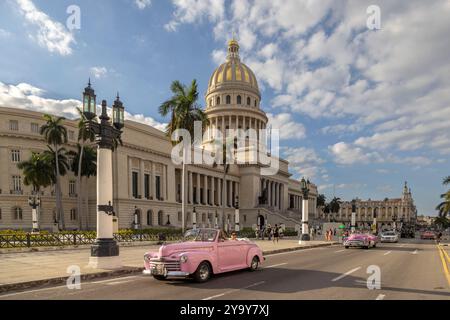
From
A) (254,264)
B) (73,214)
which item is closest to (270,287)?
(254,264)

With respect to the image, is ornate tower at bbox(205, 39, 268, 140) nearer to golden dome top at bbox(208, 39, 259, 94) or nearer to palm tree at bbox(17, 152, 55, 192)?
golden dome top at bbox(208, 39, 259, 94)

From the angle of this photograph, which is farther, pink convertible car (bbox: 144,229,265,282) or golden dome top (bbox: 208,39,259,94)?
golden dome top (bbox: 208,39,259,94)

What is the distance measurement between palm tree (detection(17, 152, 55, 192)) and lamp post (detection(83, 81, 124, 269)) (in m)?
34.8

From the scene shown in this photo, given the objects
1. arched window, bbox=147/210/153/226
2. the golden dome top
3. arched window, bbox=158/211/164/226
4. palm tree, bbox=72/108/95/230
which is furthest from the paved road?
the golden dome top

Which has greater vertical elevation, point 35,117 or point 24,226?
point 35,117

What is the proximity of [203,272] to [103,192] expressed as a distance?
5996mm

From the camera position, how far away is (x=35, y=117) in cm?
5112

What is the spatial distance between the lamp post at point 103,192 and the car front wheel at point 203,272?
4.58 meters

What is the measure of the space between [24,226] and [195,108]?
29734 millimetres

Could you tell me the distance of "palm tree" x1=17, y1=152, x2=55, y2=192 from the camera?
45.2 m
